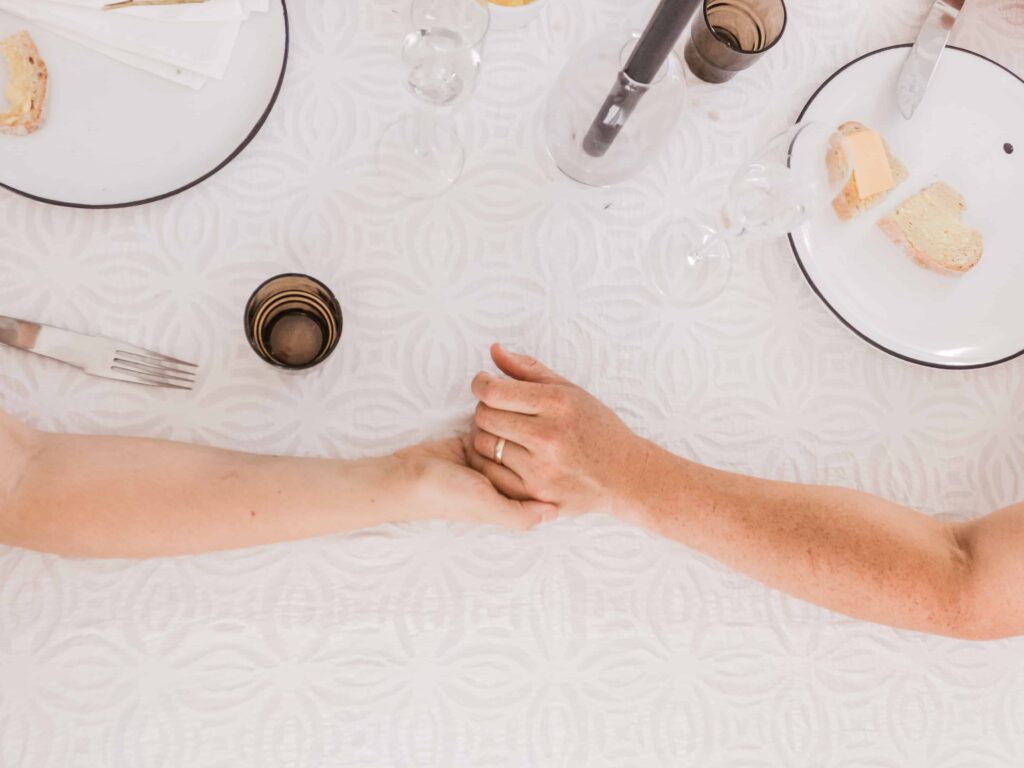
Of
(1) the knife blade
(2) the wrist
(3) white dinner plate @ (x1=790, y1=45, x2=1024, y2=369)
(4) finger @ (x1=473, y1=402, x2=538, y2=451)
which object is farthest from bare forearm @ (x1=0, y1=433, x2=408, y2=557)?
(1) the knife blade

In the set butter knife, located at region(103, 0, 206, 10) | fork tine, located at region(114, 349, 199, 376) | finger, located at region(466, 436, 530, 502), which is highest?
butter knife, located at region(103, 0, 206, 10)

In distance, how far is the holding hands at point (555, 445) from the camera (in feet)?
2.49

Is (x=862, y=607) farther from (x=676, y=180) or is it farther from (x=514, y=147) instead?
(x=514, y=147)

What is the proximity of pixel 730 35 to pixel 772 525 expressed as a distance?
53 cm

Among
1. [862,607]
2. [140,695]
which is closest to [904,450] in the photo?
[862,607]

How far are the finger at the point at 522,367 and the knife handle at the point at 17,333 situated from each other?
1.44ft

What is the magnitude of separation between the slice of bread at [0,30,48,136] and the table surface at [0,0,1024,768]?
0.27ft

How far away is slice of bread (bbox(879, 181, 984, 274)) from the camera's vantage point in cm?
81

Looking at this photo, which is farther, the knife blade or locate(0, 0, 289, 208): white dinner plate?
the knife blade

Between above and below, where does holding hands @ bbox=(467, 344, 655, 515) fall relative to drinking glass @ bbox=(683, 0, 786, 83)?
below

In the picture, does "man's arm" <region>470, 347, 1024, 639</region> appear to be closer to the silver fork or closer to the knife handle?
the silver fork

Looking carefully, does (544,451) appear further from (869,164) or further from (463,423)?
(869,164)

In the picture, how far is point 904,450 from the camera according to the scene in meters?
0.83

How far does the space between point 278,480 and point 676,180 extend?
1.73 ft
